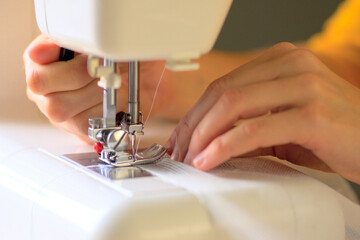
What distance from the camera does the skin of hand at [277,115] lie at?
2.06 feet

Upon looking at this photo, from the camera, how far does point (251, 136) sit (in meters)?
0.62

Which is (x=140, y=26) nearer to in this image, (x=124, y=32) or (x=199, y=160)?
(x=124, y=32)

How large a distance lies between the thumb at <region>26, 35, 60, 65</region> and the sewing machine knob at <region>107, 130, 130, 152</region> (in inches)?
7.8

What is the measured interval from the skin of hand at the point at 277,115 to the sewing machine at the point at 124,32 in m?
0.07

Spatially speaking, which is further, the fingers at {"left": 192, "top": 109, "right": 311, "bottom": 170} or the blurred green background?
the blurred green background

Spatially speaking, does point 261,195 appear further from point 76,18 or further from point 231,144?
point 76,18

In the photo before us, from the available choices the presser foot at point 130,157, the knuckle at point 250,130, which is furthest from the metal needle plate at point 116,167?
the knuckle at point 250,130

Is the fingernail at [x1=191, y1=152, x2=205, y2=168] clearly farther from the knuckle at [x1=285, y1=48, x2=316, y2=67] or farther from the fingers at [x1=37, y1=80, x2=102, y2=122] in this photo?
the fingers at [x1=37, y1=80, x2=102, y2=122]

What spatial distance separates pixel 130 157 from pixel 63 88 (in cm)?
21

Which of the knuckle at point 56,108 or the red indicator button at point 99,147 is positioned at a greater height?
the red indicator button at point 99,147

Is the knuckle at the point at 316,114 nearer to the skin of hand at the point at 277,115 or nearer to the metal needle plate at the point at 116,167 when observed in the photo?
the skin of hand at the point at 277,115

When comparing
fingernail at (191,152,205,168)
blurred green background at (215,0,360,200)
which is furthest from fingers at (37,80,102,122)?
blurred green background at (215,0,360,200)

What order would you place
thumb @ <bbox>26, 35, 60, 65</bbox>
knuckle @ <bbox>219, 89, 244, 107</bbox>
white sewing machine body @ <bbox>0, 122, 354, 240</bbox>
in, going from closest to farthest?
white sewing machine body @ <bbox>0, 122, 354, 240</bbox> → knuckle @ <bbox>219, 89, 244, 107</bbox> → thumb @ <bbox>26, 35, 60, 65</bbox>

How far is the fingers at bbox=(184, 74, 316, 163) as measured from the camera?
0.64m
